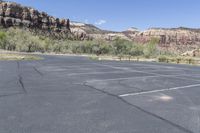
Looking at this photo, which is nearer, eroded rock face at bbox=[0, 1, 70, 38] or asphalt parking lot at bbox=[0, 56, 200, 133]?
asphalt parking lot at bbox=[0, 56, 200, 133]

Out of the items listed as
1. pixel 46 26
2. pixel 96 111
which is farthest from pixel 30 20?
pixel 96 111

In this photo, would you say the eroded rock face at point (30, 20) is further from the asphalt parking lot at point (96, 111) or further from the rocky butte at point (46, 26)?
the asphalt parking lot at point (96, 111)

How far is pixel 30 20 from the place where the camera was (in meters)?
185

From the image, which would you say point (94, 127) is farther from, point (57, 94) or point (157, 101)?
point (57, 94)

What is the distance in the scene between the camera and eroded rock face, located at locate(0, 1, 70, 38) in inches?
6836

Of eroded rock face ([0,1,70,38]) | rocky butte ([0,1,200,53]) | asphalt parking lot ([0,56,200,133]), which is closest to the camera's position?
asphalt parking lot ([0,56,200,133])

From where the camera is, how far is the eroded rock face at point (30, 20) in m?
174

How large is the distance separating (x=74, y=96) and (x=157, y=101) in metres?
2.83

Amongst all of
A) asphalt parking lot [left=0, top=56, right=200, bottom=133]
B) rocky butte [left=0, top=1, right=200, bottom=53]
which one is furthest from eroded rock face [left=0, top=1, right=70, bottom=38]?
asphalt parking lot [left=0, top=56, right=200, bottom=133]

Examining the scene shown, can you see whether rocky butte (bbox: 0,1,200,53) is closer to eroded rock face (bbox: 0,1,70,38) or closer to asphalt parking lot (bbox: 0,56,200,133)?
eroded rock face (bbox: 0,1,70,38)

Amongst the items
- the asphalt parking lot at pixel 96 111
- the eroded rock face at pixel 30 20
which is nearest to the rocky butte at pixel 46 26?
the eroded rock face at pixel 30 20

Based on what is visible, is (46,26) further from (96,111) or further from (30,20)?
(96,111)

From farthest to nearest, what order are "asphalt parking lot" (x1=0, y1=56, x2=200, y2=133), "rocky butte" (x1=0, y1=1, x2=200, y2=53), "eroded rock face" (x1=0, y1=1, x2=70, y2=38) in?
1. "eroded rock face" (x1=0, y1=1, x2=70, y2=38)
2. "rocky butte" (x1=0, y1=1, x2=200, y2=53)
3. "asphalt parking lot" (x1=0, y1=56, x2=200, y2=133)

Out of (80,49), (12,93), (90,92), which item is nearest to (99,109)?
(90,92)
